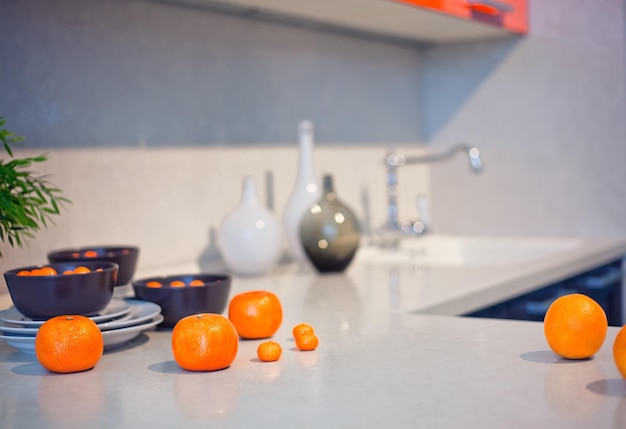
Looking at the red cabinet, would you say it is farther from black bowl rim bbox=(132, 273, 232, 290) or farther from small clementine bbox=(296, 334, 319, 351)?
small clementine bbox=(296, 334, 319, 351)

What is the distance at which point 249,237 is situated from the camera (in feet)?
6.79

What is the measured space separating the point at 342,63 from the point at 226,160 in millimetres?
638

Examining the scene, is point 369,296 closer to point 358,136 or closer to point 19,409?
point 19,409

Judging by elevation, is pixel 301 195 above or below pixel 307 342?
above

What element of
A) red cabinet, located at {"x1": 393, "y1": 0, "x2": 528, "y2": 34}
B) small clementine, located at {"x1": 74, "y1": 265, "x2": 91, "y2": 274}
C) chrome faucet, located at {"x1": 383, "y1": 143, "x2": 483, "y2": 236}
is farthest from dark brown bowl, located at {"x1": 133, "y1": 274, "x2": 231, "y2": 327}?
chrome faucet, located at {"x1": 383, "y1": 143, "x2": 483, "y2": 236}

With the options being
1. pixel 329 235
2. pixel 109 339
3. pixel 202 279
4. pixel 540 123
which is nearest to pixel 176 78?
pixel 329 235

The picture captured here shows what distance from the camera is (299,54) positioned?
2.60 meters

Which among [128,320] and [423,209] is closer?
[128,320]

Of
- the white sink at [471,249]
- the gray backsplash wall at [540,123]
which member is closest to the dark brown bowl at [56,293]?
the white sink at [471,249]

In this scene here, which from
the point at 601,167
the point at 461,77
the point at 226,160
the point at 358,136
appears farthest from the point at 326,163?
the point at 601,167

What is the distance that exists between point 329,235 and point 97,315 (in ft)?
2.79

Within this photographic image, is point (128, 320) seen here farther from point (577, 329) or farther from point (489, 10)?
point (489, 10)

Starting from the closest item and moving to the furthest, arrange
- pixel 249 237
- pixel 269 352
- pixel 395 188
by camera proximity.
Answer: pixel 269 352 → pixel 249 237 → pixel 395 188

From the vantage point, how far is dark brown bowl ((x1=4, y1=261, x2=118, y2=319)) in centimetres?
126
